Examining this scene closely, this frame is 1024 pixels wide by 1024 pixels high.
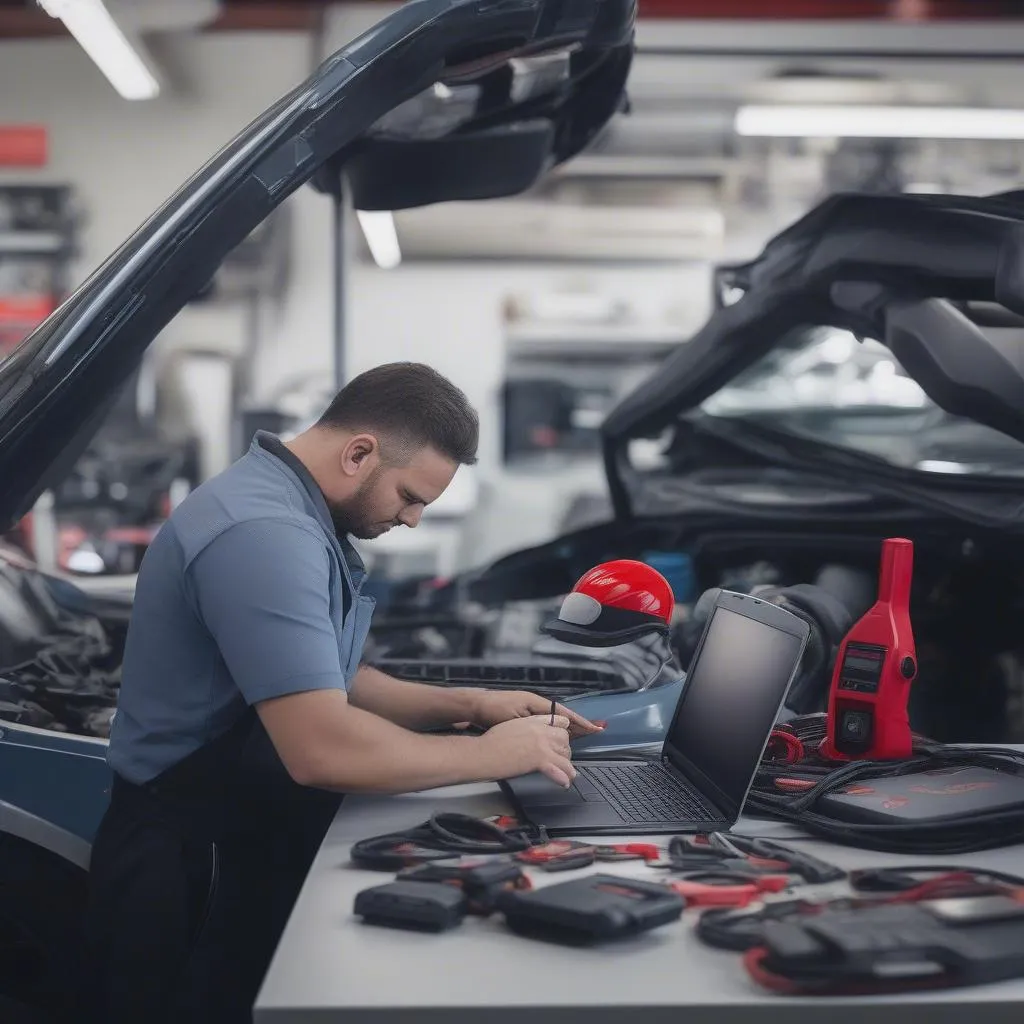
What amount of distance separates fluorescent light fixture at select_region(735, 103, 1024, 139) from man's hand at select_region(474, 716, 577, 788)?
5.14m

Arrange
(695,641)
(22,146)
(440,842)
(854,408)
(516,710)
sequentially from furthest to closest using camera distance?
(22,146), (854,408), (695,641), (516,710), (440,842)

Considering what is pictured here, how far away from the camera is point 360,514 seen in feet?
4.91

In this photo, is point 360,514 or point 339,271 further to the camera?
point 339,271

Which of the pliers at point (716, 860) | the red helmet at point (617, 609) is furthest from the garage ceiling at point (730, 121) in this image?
the pliers at point (716, 860)

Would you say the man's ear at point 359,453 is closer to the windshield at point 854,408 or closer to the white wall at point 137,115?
the windshield at point 854,408

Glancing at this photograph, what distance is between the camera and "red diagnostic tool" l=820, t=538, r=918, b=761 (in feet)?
4.99

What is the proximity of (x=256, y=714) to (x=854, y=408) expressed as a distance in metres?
1.94

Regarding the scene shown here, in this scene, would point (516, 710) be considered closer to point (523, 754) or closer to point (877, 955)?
Answer: point (523, 754)

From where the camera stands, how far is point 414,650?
91.7 inches

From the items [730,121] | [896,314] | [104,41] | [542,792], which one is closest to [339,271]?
[104,41]

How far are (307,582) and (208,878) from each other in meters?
0.42

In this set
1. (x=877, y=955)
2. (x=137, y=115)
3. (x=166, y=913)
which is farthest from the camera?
(x=137, y=115)

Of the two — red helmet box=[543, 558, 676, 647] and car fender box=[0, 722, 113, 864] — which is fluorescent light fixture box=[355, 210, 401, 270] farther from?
car fender box=[0, 722, 113, 864]

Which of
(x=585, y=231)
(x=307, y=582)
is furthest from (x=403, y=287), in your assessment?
(x=307, y=582)
